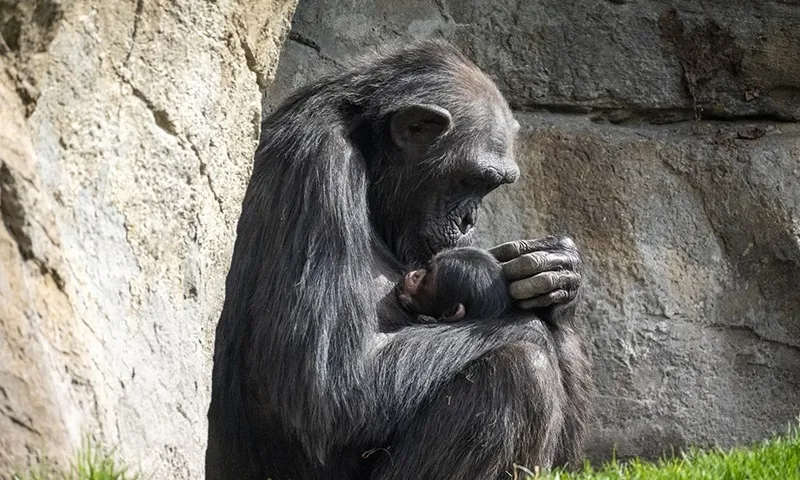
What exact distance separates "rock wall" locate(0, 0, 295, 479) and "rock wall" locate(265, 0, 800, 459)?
3059 millimetres

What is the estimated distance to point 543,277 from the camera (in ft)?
20.0

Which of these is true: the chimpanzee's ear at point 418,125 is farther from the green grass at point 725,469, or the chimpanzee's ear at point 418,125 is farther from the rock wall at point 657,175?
the green grass at point 725,469

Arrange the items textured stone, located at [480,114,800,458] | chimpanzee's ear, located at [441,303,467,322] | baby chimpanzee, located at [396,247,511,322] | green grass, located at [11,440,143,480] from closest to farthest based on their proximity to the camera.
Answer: green grass, located at [11,440,143,480]
baby chimpanzee, located at [396,247,511,322]
chimpanzee's ear, located at [441,303,467,322]
textured stone, located at [480,114,800,458]

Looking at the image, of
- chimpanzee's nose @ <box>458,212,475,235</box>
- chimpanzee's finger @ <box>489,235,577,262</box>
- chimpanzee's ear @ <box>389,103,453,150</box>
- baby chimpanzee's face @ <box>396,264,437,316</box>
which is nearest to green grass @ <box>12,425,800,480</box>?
baby chimpanzee's face @ <box>396,264,437,316</box>

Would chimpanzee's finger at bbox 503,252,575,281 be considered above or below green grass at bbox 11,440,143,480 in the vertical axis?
above

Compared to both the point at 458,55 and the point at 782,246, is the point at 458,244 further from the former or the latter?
the point at 782,246

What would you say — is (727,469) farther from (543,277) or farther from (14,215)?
(14,215)

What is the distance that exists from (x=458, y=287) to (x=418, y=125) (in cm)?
95

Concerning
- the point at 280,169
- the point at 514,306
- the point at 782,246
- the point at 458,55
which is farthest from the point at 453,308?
the point at 782,246

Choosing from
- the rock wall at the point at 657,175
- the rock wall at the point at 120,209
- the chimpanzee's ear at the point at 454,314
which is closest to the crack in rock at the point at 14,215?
the rock wall at the point at 120,209

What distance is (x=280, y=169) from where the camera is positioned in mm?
6090

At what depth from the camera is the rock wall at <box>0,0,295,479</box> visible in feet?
12.1

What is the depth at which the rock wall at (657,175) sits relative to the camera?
7.69 m

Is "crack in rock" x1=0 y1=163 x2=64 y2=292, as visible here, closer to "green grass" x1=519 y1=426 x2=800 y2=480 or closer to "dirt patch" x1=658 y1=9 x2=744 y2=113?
"green grass" x1=519 y1=426 x2=800 y2=480
